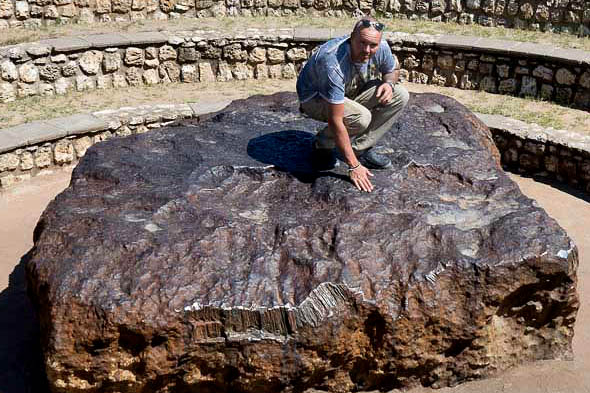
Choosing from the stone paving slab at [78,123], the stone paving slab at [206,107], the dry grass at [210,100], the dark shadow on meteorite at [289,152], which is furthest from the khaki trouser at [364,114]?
the dry grass at [210,100]

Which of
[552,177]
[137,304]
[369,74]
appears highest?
[369,74]

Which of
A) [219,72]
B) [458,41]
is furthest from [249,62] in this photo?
[458,41]

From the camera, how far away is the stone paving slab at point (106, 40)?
8.23m

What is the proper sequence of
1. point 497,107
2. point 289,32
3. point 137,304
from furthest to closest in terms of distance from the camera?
1. point 289,32
2. point 497,107
3. point 137,304

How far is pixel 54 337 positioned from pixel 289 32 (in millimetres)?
5909

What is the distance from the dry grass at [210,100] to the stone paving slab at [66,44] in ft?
1.52

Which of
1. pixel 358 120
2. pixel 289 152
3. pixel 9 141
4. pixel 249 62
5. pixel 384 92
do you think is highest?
pixel 384 92

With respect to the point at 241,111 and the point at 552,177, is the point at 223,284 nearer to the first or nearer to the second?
the point at 241,111

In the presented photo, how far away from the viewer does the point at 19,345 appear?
14.9 feet

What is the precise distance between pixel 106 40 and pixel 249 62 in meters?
1.59

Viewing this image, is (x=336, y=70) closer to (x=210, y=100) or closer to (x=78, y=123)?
(x=78, y=123)

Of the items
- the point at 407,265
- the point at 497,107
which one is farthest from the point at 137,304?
the point at 497,107

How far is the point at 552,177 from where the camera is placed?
7070mm

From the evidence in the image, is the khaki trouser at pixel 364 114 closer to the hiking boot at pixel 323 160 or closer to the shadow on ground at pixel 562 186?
the hiking boot at pixel 323 160
